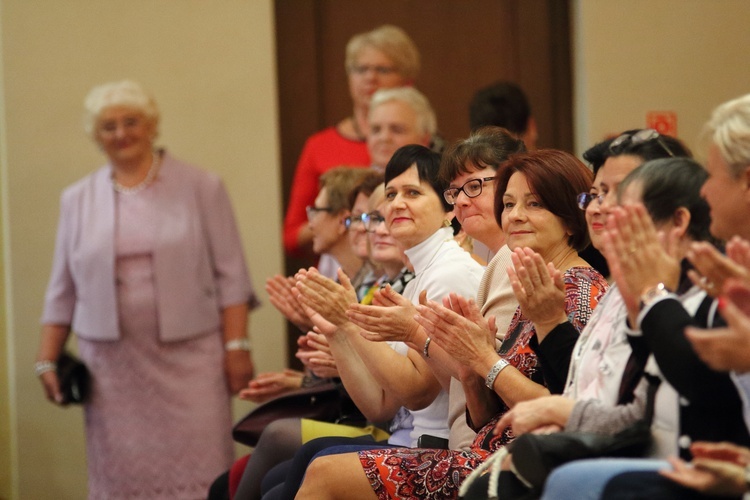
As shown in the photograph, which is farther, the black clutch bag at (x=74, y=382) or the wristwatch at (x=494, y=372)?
the black clutch bag at (x=74, y=382)

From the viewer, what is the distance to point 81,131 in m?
5.68

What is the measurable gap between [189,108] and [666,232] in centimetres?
386

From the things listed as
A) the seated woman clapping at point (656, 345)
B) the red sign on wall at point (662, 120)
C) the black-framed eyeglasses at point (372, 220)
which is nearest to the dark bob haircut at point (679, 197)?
the seated woman clapping at point (656, 345)

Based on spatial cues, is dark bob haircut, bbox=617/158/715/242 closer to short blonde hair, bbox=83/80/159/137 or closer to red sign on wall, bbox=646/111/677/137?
short blonde hair, bbox=83/80/159/137

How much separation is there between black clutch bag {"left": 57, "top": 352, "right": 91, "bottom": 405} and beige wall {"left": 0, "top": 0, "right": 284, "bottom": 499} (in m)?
0.58

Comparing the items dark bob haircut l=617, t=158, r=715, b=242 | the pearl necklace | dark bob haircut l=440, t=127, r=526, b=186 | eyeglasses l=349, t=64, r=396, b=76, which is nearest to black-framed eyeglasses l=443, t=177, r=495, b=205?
dark bob haircut l=440, t=127, r=526, b=186

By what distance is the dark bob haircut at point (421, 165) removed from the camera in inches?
137

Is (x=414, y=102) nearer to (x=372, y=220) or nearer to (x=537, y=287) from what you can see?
(x=372, y=220)

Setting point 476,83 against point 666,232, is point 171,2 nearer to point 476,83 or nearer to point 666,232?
point 476,83

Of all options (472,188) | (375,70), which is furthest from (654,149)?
(375,70)

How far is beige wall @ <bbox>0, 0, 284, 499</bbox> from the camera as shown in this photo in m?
5.59

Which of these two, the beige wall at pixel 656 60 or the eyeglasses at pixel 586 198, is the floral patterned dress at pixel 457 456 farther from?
the beige wall at pixel 656 60

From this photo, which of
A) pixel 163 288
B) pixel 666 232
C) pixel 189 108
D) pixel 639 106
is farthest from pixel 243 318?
pixel 666 232

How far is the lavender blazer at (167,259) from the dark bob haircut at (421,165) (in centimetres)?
179
